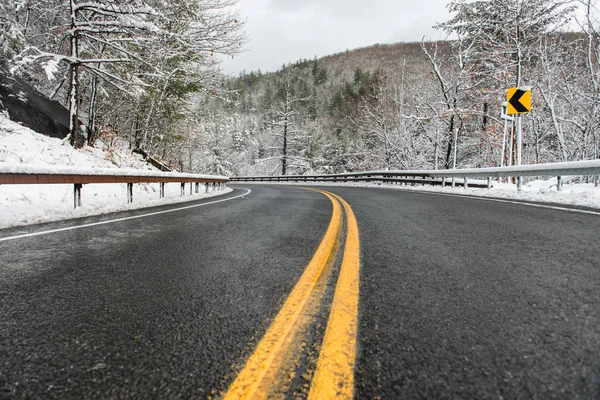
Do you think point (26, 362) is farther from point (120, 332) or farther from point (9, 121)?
point (9, 121)

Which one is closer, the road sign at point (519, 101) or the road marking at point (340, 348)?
the road marking at point (340, 348)

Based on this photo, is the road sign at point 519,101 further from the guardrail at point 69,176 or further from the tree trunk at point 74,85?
the tree trunk at point 74,85

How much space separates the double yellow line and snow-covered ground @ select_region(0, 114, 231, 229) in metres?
5.47

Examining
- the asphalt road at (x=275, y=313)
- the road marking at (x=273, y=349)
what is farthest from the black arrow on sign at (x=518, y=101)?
the road marking at (x=273, y=349)

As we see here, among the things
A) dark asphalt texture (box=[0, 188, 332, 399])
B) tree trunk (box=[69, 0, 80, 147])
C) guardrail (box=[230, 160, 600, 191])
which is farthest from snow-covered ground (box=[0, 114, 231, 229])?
guardrail (box=[230, 160, 600, 191])

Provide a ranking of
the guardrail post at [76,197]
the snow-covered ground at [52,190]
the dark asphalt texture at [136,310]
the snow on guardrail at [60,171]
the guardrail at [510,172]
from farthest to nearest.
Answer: the guardrail at [510,172] < the guardrail post at [76,197] < the snow-covered ground at [52,190] < the snow on guardrail at [60,171] < the dark asphalt texture at [136,310]

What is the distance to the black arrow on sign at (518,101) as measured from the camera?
11962 mm

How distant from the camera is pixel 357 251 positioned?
334 centimetres

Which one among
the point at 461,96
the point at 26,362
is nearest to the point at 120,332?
the point at 26,362

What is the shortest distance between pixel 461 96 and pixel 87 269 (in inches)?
996

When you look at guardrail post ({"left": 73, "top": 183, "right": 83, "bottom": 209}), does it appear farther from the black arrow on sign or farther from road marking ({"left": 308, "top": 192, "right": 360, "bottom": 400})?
the black arrow on sign

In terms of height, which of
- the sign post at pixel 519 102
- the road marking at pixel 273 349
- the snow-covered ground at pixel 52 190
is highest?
the sign post at pixel 519 102

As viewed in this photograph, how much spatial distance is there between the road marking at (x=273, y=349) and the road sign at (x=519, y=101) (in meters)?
12.8

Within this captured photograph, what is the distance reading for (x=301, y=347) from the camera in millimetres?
1504
